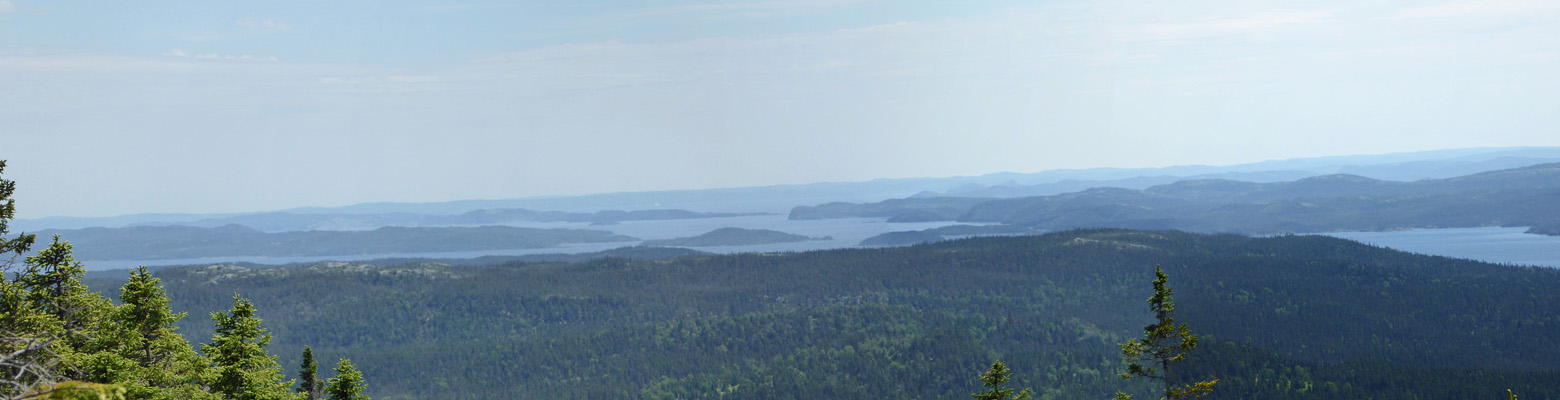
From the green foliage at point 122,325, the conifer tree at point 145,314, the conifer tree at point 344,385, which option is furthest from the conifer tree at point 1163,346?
the conifer tree at point 145,314

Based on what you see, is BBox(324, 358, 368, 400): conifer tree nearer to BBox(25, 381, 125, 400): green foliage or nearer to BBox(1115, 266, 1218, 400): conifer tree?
BBox(25, 381, 125, 400): green foliage

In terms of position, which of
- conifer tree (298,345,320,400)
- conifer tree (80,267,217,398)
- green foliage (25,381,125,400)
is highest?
green foliage (25,381,125,400)

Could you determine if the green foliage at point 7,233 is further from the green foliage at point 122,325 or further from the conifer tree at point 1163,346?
the conifer tree at point 1163,346

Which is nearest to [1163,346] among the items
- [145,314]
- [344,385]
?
[344,385]

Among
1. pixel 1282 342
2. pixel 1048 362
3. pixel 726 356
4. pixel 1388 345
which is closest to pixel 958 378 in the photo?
pixel 1048 362

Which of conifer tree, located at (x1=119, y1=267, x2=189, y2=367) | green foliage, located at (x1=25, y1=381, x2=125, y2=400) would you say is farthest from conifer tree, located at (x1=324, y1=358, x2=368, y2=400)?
green foliage, located at (x1=25, y1=381, x2=125, y2=400)

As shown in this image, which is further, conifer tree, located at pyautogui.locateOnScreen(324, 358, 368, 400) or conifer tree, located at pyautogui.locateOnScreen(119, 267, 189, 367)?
conifer tree, located at pyautogui.locateOnScreen(324, 358, 368, 400)

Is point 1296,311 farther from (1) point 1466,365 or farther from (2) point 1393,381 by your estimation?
(2) point 1393,381

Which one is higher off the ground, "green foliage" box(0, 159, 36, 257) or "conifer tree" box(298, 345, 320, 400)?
"green foliage" box(0, 159, 36, 257)
